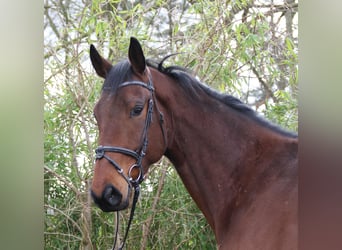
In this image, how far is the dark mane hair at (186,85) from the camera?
5.75 ft

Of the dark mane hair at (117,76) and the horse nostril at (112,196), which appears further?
the dark mane hair at (117,76)

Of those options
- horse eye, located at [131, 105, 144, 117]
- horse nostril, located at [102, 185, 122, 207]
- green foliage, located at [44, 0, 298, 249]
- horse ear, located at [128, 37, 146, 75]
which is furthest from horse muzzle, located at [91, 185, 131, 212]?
green foliage, located at [44, 0, 298, 249]

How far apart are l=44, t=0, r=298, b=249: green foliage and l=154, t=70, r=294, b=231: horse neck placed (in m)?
1.09

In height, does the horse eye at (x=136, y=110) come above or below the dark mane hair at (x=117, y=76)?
below

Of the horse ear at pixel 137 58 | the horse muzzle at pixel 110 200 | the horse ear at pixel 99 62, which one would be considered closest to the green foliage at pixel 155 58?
the horse ear at pixel 99 62

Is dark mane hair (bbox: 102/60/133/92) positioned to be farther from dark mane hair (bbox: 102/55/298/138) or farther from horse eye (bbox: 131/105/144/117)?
horse eye (bbox: 131/105/144/117)

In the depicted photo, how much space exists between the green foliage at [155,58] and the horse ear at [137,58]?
1151mm

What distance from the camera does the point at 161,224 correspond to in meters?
2.99

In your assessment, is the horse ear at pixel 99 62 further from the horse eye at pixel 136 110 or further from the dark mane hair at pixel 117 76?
the horse eye at pixel 136 110

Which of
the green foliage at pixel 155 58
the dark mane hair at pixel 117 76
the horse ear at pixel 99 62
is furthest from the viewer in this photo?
the green foliage at pixel 155 58

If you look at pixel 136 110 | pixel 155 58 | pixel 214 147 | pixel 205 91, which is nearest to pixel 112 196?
pixel 136 110
